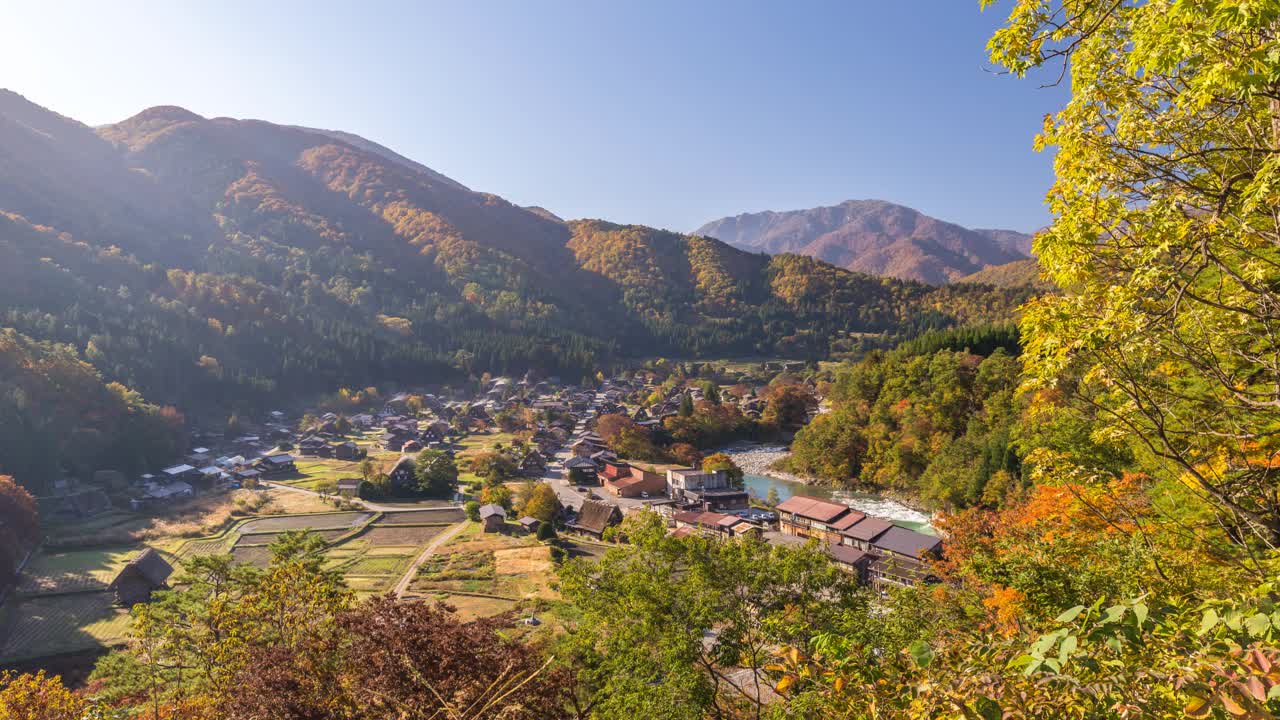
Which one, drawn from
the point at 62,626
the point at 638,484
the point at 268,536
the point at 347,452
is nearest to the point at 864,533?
the point at 638,484

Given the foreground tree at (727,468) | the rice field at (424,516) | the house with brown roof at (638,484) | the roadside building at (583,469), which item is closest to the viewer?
the rice field at (424,516)

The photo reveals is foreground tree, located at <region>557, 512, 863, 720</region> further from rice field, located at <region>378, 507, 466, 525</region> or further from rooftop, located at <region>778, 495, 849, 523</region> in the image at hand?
rice field, located at <region>378, 507, 466, 525</region>

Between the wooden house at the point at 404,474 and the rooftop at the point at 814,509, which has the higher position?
the rooftop at the point at 814,509

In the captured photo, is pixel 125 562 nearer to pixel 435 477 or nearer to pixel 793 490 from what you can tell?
pixel 435 477

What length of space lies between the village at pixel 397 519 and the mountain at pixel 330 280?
61.4ft

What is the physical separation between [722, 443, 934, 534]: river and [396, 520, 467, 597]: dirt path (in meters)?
16.9

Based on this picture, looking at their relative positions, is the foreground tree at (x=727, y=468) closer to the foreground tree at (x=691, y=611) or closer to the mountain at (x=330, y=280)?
the foreground tree at (x=691, y=611)

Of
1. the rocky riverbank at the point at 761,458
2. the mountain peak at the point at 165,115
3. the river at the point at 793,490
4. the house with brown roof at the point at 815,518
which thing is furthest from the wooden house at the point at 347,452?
the mountain peak at the point at 165,115

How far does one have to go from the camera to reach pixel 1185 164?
3365mm

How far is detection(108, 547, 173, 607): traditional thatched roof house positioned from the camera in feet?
63.1

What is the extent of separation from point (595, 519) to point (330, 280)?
282 ft

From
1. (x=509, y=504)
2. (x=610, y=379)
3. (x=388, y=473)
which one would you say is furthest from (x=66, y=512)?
(x=610, y=379)

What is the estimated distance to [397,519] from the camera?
93.6ft

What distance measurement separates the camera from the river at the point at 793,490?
90.0ft
